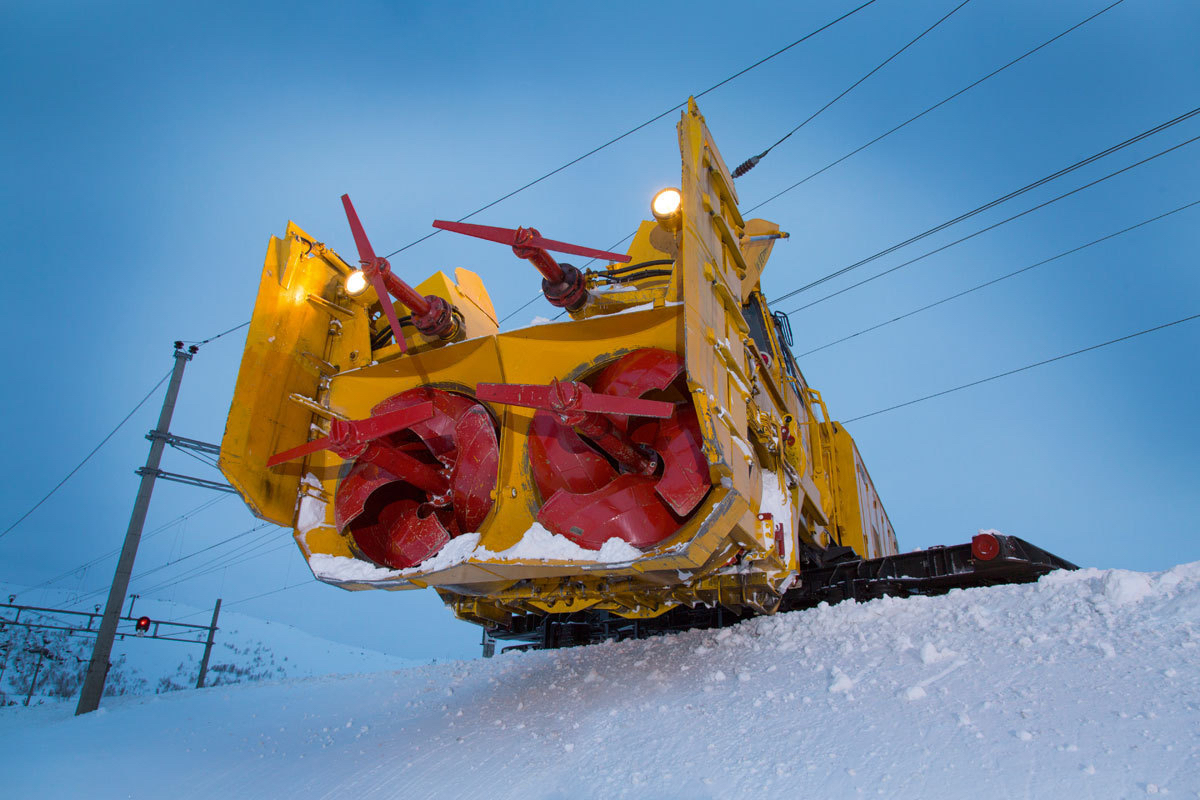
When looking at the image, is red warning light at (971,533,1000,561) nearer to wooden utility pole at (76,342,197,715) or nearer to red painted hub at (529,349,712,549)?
red painted hub at (529,349,712,549)

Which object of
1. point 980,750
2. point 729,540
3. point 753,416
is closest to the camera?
point 980,750

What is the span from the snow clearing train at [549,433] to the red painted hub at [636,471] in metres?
0.01

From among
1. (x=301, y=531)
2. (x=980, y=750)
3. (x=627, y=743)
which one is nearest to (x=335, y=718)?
(x=301, y=531)

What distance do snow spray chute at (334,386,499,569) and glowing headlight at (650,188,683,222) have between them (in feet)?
5.82

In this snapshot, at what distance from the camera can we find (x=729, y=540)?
12.7 ft

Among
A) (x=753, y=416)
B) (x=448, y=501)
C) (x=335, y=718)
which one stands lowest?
(x=335, y=718)

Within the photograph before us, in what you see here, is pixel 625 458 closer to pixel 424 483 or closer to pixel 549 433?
pixel 549 433

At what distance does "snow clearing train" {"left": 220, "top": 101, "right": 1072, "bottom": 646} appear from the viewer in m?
3.67

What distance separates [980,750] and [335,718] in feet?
16.9

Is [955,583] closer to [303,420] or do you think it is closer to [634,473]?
[634,473]

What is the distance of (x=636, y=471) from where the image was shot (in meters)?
4.06

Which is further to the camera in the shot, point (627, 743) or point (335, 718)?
point (335, 718)

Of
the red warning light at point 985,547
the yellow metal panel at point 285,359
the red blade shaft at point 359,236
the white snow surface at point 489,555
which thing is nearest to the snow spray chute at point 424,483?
the white snow surface at point 489,555

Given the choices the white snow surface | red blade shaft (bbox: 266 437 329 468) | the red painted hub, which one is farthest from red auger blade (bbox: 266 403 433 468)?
the red painted hub
